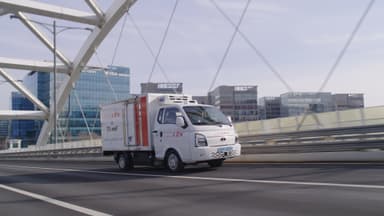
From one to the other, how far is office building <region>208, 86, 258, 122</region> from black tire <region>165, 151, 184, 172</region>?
9355 millimetres

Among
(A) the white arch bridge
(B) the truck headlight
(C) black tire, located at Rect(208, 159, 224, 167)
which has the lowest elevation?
(C) black tire, located at Rect(208, 159, 224, 167)

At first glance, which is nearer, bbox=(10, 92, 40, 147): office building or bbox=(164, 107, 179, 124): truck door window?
bbox=(164, 107, 179, 124): truck door window

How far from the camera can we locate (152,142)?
1498cm

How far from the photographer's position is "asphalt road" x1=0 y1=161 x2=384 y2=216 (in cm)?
691

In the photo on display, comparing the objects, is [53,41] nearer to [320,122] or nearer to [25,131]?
[320,122]

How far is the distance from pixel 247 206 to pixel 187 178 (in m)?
4.76

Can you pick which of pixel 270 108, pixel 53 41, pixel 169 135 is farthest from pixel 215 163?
pixel 53 41

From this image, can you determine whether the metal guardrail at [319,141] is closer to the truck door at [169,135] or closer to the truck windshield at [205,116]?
the truck windshield at [205,116]

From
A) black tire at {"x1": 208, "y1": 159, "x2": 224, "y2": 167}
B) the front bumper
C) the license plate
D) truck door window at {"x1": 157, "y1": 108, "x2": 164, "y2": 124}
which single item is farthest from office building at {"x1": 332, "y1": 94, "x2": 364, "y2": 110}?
truck door window at {"x1": 157, "y1": 108, "x2": 164, "y2": 124}

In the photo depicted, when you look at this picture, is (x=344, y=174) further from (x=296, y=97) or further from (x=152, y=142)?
(x=296, y=97)

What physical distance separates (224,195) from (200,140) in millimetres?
4693

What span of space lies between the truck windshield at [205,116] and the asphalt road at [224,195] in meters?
1.90

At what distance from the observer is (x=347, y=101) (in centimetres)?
2422

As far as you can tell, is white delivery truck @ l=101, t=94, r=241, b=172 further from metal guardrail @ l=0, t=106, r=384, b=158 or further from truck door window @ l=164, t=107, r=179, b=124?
metal guardrail @ l=0, t=106, r=384, b=158
